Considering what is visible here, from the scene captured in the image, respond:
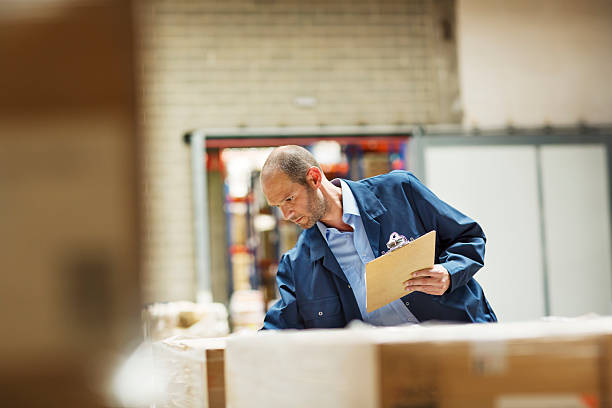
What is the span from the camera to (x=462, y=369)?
121 centimetres

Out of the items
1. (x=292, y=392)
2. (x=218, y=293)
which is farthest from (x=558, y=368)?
(x=218, y=293)

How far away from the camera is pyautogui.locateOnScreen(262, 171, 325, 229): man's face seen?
2.74 m

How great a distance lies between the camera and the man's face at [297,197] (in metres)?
2.74

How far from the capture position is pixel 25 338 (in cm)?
85

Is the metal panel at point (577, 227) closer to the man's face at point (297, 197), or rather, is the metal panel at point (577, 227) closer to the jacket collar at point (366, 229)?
the jacket collar at point (366, 229)

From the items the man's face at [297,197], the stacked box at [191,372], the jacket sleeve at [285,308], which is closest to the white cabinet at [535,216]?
the man's face at [297,197]

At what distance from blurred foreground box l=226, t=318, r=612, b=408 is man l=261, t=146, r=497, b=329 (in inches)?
45.3

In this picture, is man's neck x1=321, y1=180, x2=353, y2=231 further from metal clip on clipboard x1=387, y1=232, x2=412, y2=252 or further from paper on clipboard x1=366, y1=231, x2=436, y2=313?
paper on clipboard x1=366, y1=231, x2=436, y2=313

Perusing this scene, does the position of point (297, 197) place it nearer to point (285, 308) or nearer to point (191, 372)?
point (285, 308)

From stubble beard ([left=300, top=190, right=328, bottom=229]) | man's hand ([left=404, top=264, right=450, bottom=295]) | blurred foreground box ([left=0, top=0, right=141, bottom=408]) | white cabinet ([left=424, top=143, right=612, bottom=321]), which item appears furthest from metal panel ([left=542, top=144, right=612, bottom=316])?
blurred foreground box ([left=0, top=0, right=141, bottom=408])

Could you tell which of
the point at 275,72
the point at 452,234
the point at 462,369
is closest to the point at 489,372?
the point at 462,369

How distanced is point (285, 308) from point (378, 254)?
0.47 meters

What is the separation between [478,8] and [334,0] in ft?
5.53

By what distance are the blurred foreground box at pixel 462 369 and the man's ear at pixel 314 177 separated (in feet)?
4.93
